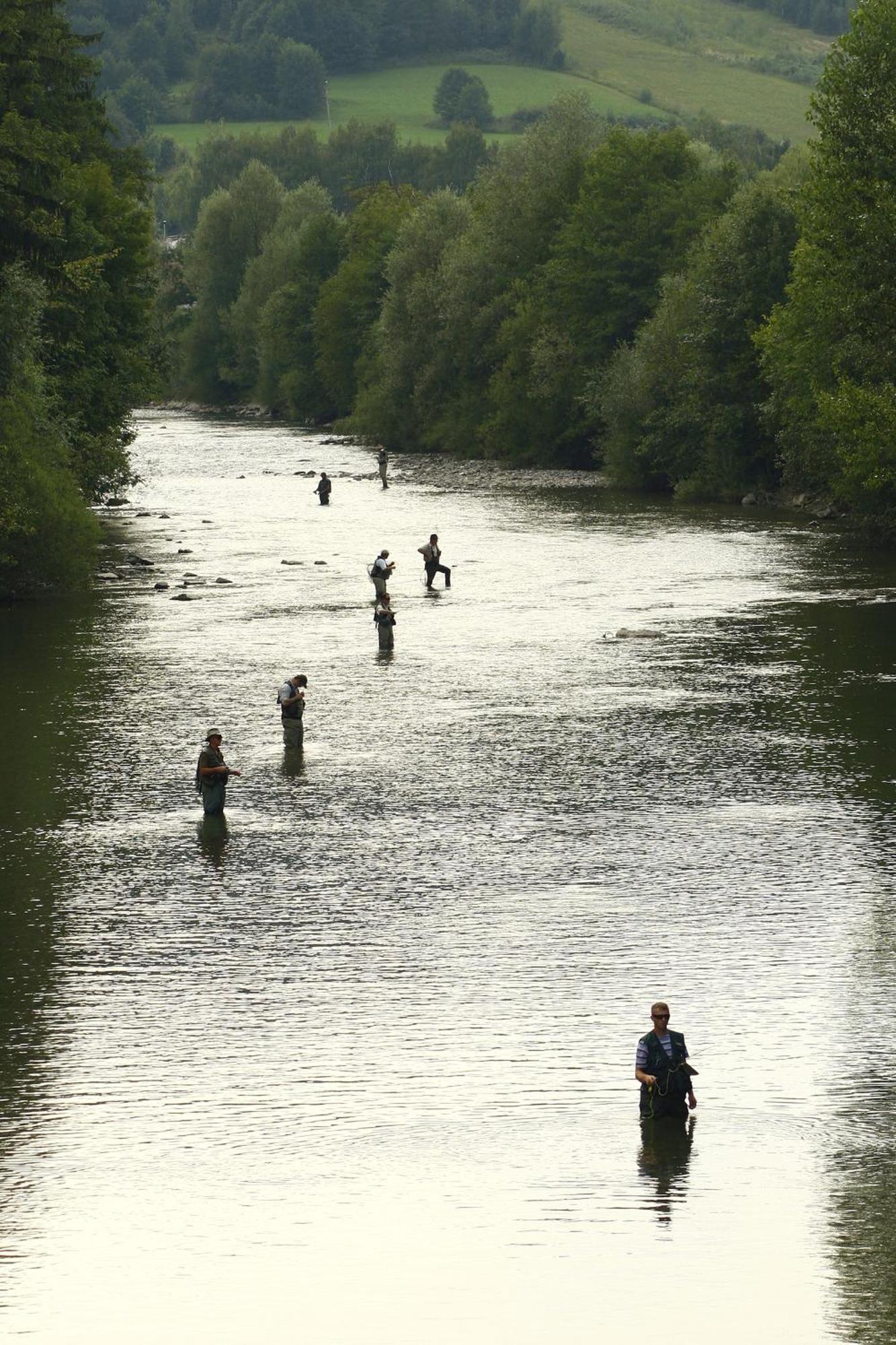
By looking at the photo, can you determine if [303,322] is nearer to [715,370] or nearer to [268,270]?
[268,270]

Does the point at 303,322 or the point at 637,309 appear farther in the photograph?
the point at 303,322

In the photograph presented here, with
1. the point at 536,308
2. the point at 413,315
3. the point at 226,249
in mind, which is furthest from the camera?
the point at 226,249

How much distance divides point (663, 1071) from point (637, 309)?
3344 inches

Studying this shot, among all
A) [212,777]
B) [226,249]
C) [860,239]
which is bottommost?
[212,777]

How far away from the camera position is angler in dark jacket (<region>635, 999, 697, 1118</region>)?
63.0ft

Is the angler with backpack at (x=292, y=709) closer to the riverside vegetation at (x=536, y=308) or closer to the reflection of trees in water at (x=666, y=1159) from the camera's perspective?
the reflection of trees in water at (x=666, y=1159)

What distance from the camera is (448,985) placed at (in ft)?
77.3

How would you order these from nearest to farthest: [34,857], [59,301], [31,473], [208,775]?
[34,857]
[208,775]
[31,473]
[59,301]

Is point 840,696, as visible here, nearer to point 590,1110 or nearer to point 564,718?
point 564,718

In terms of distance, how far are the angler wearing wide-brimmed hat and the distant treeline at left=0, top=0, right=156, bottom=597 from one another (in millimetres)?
23782

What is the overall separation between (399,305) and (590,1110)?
101m

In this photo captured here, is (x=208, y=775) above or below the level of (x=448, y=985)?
above

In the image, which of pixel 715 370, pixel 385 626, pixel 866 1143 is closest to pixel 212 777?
pixel 866 1143

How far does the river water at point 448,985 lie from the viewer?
53.1ft
